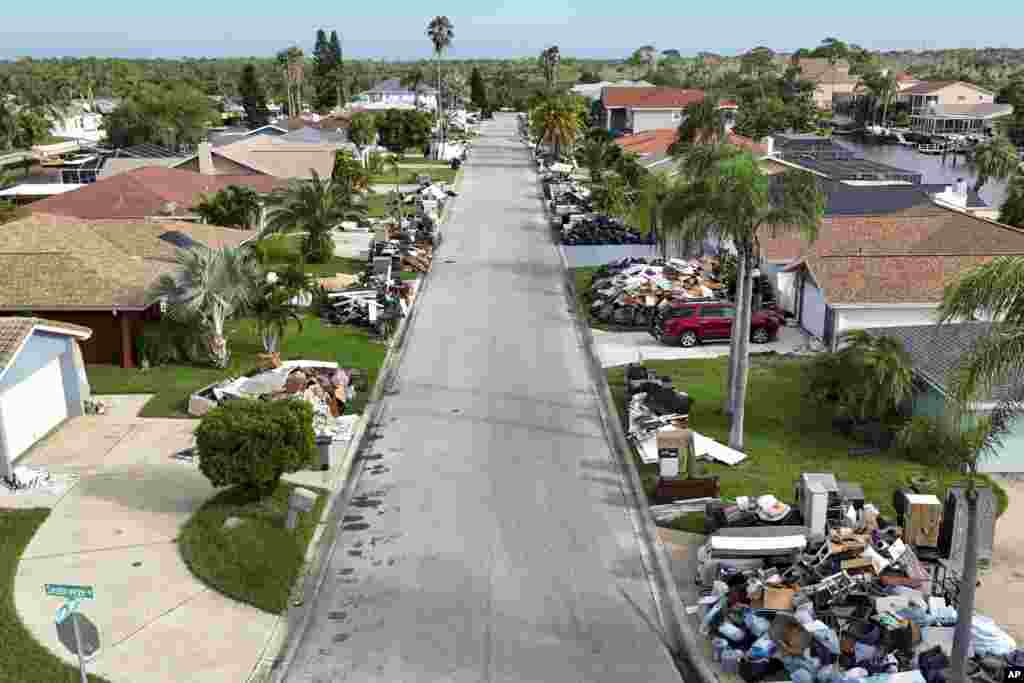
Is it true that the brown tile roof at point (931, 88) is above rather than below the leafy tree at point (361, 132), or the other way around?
above

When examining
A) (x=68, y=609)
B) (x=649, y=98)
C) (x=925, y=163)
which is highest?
(x=649, y=98)

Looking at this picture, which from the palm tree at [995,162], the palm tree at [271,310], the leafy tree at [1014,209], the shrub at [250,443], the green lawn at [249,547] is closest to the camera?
the green lawn at [249,547]

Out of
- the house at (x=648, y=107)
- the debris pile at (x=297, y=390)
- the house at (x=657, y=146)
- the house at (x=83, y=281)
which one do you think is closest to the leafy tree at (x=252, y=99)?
the house at (x=648, y=107)

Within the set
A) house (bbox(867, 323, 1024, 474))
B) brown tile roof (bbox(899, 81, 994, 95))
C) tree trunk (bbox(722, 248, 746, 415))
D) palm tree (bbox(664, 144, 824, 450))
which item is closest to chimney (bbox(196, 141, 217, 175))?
palm tree (bbox(664, 144, 824, 450))

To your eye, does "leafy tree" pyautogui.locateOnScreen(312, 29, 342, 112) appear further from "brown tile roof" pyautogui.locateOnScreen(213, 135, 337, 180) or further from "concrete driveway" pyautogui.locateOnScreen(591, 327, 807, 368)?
"concrete driveway" pyautogui.locateOnScreen(591, 327, 807, 368)

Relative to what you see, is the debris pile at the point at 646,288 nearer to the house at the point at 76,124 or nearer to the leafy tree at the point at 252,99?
the house at the point at 76,124

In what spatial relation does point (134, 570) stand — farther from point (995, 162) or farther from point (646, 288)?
point (995, 162)

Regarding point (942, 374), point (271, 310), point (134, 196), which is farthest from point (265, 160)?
point (942, 374)

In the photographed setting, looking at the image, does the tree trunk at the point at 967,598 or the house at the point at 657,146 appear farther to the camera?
the house at the point at 657,146
